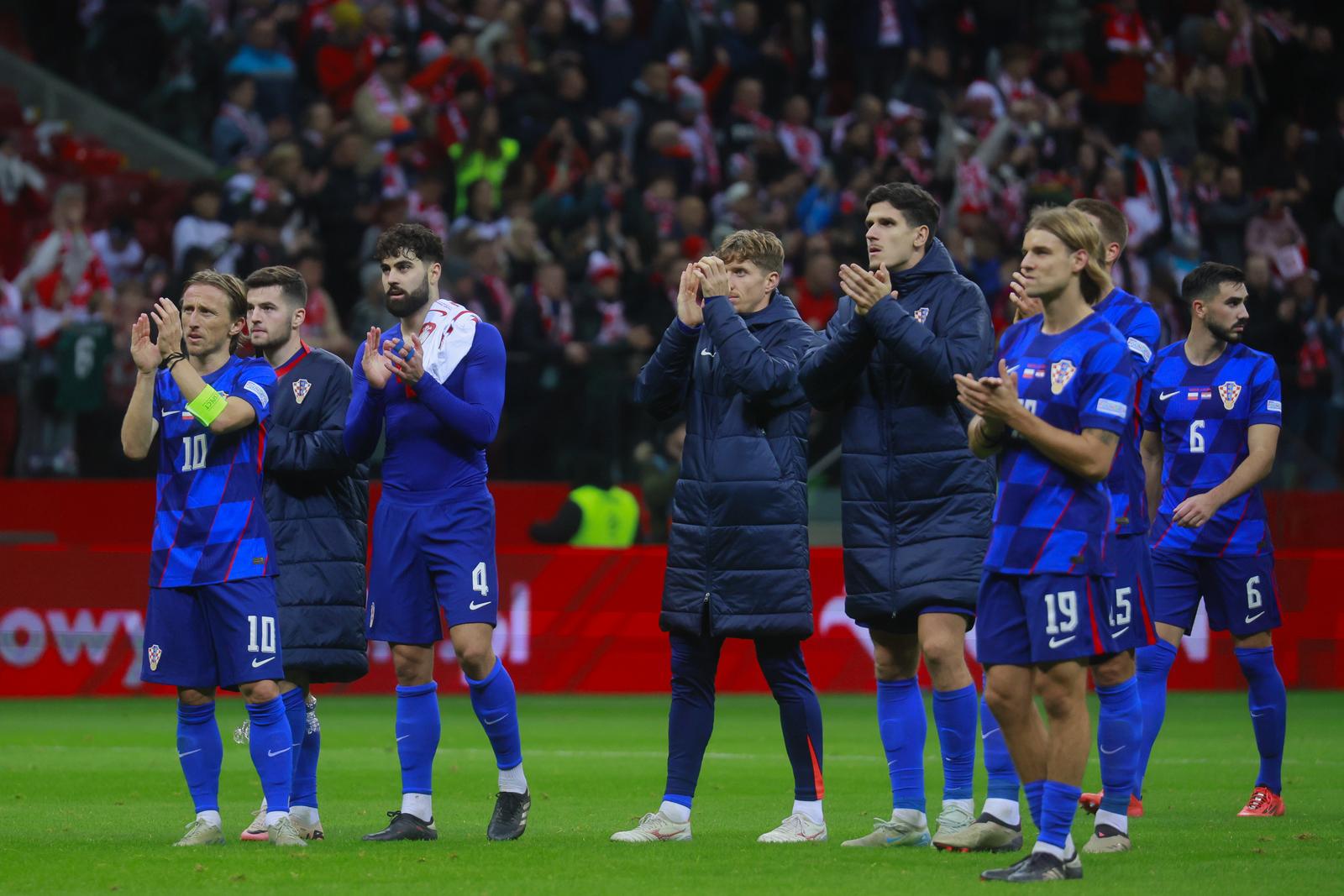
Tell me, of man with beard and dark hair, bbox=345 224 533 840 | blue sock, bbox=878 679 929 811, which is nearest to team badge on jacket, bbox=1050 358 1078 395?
blue sock, bbox=878 679 929 811

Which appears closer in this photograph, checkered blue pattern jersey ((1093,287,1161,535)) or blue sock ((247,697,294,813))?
blue sock ((247,697,294,813))

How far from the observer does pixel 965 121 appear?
70.9ft

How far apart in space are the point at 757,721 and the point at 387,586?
6232mm

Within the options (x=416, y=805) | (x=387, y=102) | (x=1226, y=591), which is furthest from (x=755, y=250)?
(x=387, y=102)

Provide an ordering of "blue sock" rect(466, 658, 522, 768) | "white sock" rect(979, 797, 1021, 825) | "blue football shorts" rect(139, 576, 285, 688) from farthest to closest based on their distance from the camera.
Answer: "blue sock" rect(466, 658, 522, 768)
"blue football shorts" rect(139, 576, 285, 688)
"white sock" rect(979, 797, 1021, 825)

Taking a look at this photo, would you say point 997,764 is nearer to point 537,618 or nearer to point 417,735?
point 417,735

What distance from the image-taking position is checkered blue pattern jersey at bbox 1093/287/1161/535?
790 centimetres

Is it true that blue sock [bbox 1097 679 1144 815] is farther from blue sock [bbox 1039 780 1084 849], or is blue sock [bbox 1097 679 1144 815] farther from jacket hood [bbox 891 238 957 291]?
jacket hood [bbox 891 238 957 291]

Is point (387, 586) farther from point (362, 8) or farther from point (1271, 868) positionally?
point (362, 8)

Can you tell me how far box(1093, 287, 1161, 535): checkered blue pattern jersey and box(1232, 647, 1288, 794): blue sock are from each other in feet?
5.27

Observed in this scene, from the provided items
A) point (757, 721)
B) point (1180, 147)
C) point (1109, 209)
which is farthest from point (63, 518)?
point (1180, 147)

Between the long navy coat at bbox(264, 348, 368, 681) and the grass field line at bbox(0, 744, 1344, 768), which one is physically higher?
the long navy coat at bbox(264, 348, 368, 681)

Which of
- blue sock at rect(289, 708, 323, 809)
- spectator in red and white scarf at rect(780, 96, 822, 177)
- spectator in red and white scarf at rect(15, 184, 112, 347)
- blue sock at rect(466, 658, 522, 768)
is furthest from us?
spectator in red and white scarf at rect(780, 96, 822, 177)

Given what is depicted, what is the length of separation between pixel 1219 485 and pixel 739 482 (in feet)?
8.38
